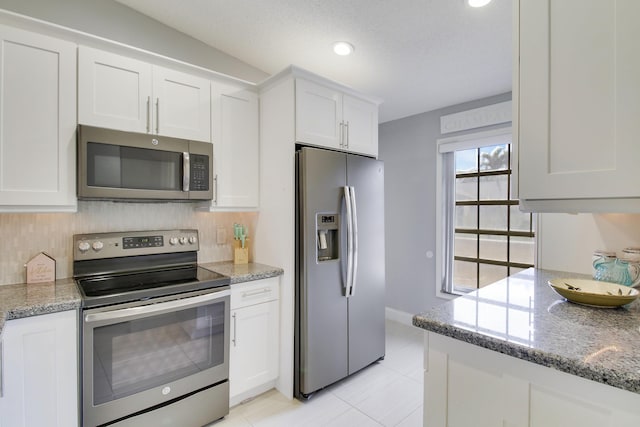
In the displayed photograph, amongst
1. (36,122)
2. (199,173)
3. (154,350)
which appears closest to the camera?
(36,122)

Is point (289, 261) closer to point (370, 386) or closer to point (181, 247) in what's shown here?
point (181, 247)

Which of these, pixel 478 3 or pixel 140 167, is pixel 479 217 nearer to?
pixel 478 3

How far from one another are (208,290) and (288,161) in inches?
40.4

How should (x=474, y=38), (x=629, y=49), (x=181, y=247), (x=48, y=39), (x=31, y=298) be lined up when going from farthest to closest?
(x=181, y=247), (x=474, y=38), (x=48, y=39), (x=31, y=298), (x=629, y=49)

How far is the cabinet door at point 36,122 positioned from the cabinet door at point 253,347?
4.07ft

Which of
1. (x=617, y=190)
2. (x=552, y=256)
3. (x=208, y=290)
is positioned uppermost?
(x=617, y=190)

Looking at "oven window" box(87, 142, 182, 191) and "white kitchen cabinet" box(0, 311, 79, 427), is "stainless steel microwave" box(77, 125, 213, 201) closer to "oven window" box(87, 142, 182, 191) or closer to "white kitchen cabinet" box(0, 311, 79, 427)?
"oven window" box(87, 142, 182, 191)

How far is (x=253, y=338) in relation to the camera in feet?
7.07

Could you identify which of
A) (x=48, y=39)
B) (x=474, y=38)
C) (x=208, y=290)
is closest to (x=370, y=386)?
(x=208, y=290)

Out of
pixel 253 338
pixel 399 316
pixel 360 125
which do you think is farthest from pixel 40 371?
pixel 399 316

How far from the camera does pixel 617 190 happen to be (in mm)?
845

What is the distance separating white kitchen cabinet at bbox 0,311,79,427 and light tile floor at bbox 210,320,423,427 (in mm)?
868

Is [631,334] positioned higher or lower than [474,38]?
lower

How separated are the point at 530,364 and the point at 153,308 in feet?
5.69
